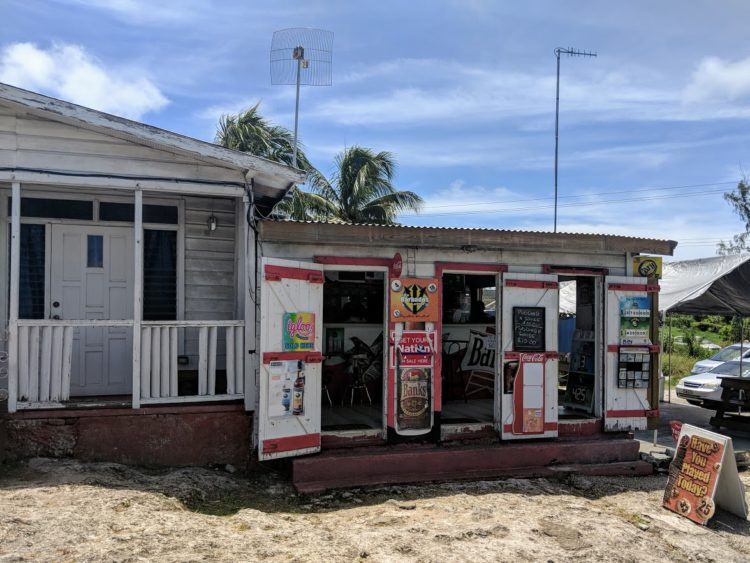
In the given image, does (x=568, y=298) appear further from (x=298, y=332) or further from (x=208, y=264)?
(x=298, y=332)

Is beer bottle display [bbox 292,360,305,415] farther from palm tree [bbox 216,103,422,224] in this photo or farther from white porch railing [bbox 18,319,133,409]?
palm tree [bbox 216,103,422,224]

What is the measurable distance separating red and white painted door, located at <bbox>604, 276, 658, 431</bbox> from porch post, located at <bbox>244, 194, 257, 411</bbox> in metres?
4.40

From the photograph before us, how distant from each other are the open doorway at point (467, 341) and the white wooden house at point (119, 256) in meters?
3.76

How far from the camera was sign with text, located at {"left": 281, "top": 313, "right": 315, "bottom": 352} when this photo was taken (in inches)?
252

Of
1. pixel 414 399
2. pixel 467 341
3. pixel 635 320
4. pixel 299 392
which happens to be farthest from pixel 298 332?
pixel 467 341

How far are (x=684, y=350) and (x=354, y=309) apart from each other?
18349 mm

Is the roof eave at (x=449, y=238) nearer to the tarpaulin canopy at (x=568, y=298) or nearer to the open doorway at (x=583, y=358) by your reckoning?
the open doorway at (x=583, y=358)

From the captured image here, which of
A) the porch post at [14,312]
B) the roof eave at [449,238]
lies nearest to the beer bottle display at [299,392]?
the roof eave at [449,238]

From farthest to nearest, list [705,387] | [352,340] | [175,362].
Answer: [705,387] < [352,340] < [175,362]

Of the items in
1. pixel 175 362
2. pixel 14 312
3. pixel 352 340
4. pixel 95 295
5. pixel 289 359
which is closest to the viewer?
pixel 14 312

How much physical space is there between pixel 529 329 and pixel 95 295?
5261 mm

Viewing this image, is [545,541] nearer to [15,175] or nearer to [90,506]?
[90,506]

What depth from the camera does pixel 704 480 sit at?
6.15 m

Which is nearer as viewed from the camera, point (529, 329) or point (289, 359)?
point (289, 359)
